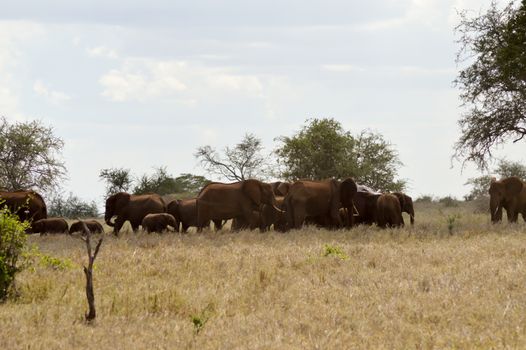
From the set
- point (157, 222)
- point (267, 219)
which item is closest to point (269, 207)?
point (267, 219)

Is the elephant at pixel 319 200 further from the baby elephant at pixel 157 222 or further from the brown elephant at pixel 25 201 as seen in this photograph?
the brown elephant at pixel 25 201

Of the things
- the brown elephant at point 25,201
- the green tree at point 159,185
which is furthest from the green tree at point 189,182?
the brown elephant at point 25,201

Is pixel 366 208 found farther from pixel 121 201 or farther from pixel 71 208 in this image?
pixel 71 208

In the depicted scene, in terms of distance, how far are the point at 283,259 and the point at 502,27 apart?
20033mm

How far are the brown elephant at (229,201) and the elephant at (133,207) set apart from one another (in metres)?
2.71

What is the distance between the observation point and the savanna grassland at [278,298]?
30.7 feet

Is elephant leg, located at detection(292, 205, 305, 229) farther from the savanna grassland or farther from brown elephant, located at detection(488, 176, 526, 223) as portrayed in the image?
brown elephant, located at detection(488, 176, 526, 223)

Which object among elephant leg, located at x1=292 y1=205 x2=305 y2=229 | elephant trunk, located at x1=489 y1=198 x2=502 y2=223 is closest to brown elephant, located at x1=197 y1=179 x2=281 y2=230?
elephant leg, located at x1=292 y1=205 x2=305 y2=229

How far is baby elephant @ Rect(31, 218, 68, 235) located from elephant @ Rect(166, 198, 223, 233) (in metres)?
3.72

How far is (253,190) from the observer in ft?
80.6

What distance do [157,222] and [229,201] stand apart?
2109 millimetres

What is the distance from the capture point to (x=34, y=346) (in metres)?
8.83

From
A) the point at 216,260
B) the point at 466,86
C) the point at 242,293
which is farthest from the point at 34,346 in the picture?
the point at 466,86

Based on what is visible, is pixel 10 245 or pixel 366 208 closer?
pixel 10 245
